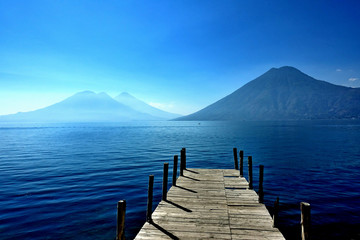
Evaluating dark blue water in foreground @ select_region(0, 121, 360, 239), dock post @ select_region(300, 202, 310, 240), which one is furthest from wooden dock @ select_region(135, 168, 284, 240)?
dark blue water in foreground @ select_region(0, 121, 360, 239)

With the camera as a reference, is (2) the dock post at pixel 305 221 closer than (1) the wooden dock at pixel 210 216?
Yes

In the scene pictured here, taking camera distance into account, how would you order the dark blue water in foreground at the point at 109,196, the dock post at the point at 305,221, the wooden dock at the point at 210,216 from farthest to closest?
1. the dark blue water in foreground at the point at 109,196
2. the wooden dock at the point at 210,216
3. the dock post at the point at 305,221

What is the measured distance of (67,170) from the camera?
21609 millimetres

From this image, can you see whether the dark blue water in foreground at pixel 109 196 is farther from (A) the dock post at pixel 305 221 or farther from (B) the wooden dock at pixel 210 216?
(A) the dock post at pixel 305 221

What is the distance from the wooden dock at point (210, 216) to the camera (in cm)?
716

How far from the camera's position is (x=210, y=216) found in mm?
8586

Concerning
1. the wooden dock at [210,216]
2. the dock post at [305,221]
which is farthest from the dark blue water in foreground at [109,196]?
the dock post at [305,221]

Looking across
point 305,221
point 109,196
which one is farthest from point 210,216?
point 109,196

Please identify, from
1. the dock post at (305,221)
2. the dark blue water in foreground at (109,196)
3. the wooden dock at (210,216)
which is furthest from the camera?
the dark blue water in foreground at (109,196)

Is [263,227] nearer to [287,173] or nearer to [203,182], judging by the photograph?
[203,182]

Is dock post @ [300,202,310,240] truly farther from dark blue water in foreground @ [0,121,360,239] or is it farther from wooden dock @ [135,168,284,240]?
dark blue water in foreground @ [0,121,360,239]

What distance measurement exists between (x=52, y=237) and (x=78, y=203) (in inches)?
144

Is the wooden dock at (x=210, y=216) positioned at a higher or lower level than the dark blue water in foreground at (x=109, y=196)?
higher

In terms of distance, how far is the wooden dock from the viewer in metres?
7.16
